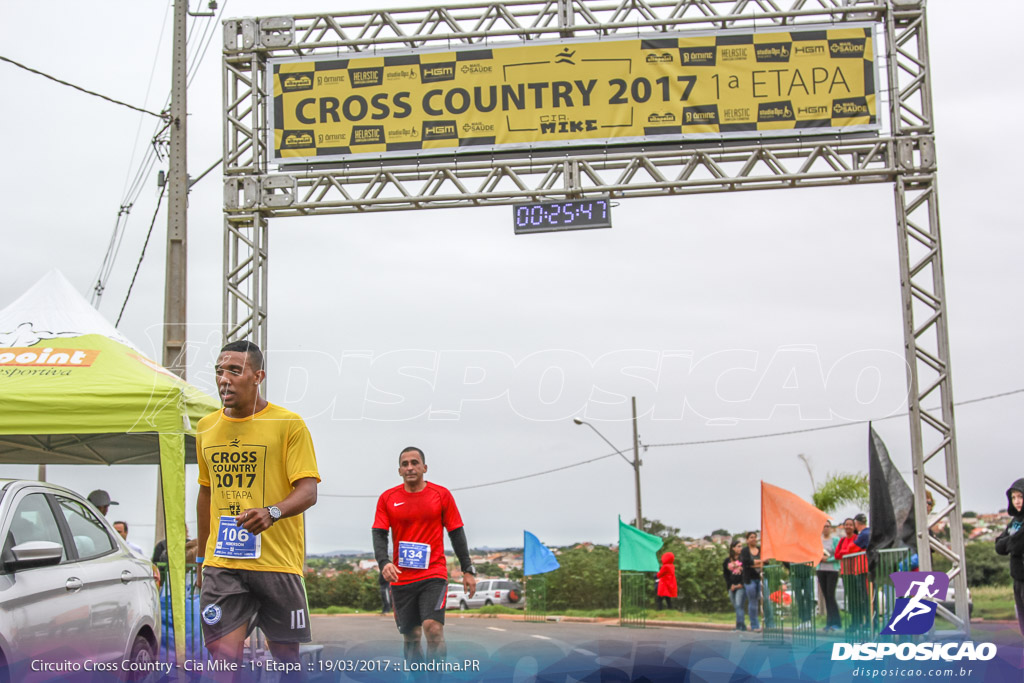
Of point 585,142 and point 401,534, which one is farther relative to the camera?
point 585,142

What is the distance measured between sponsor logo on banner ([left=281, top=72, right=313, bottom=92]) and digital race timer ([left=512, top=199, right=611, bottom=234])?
130 inches

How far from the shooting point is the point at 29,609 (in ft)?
18.2

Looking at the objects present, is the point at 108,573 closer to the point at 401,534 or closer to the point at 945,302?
the point at 401,534

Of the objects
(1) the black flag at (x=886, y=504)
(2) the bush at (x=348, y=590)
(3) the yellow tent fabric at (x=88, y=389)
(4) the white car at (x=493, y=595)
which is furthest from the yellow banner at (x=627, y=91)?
(4) the white car at (x=493, y=595)

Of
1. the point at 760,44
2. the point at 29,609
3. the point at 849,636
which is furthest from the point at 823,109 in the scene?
the point at 29,609

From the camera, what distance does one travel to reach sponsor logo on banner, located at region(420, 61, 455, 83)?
14.4 m

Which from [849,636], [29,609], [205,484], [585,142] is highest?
[585,142]

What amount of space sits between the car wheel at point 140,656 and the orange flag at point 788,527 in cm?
1115

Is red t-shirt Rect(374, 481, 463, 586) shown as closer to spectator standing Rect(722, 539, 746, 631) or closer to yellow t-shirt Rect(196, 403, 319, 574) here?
yellow t-shirt Rect(196, 403, 319, 574)

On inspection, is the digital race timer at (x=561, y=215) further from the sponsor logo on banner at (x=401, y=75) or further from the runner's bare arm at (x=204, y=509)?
the runner's bare arm at (x=204, y=509)

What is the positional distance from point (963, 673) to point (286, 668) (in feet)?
12.7

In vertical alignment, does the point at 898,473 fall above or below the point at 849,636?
above

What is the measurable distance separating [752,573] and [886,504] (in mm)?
4208

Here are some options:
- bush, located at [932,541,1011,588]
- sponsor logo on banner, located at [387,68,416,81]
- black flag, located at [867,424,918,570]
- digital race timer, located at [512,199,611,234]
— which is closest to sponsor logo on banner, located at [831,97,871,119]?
digital race timer, located at [512,199,611,234]
